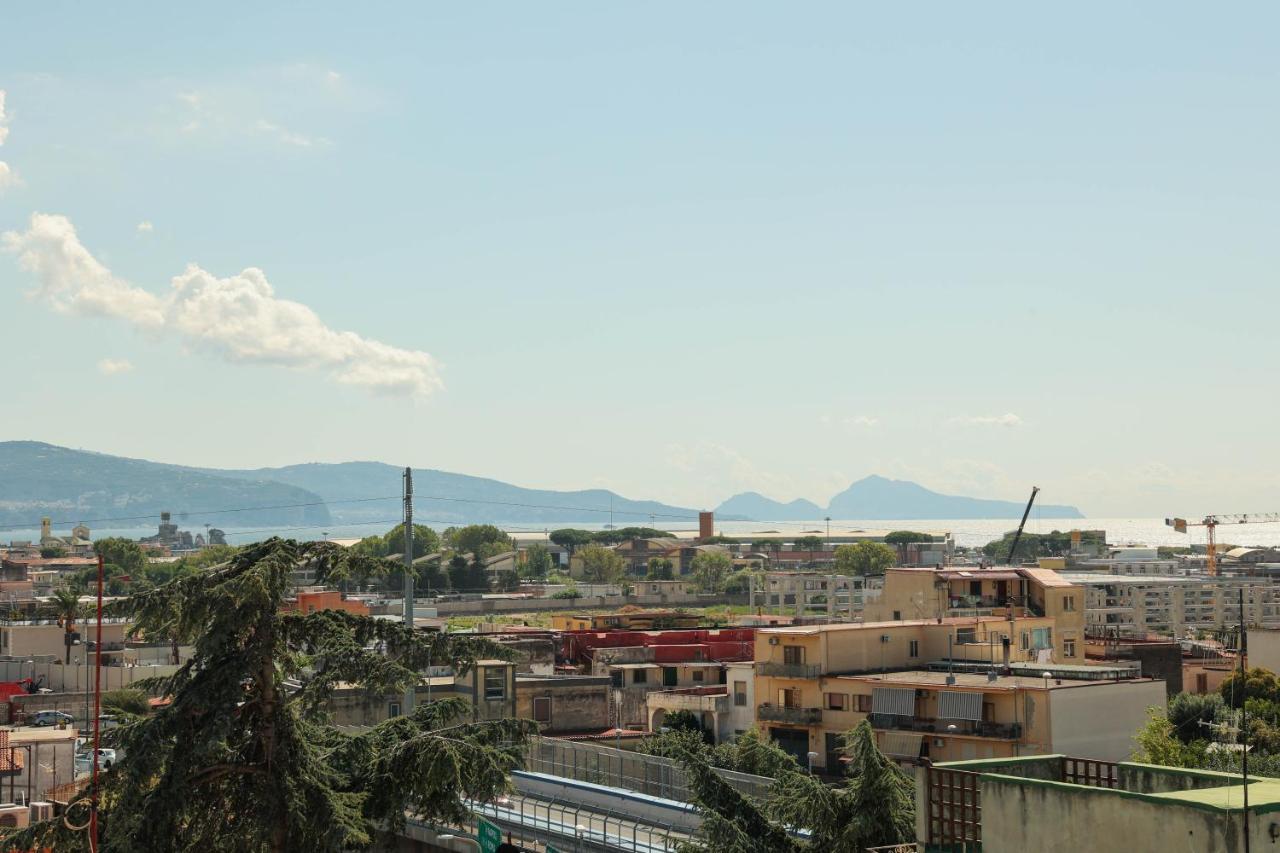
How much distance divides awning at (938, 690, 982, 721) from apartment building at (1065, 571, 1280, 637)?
3228 inches

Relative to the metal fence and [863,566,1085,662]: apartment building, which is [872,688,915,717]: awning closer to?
the metal fence

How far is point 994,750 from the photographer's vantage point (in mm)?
45844

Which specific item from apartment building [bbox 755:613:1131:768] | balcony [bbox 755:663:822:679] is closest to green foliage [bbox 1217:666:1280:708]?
apartment building [bbox 755:613:1131:768]

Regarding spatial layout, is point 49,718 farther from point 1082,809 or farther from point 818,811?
point 1082,809

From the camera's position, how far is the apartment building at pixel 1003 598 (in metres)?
67.6

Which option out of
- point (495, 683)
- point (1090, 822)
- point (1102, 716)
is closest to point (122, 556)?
point (495, 683)

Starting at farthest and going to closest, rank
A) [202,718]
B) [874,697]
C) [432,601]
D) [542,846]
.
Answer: [432,601] → [874,697] → [542,846] → [202,718]

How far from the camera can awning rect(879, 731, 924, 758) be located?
A: 48.2 m

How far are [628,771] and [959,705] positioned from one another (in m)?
13.5

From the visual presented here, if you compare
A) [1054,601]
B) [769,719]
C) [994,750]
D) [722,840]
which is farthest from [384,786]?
[1054,601]

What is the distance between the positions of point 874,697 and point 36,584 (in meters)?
116

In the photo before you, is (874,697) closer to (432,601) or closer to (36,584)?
(432,601)

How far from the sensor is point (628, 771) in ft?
129

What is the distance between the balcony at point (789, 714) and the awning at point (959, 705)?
256 inches
